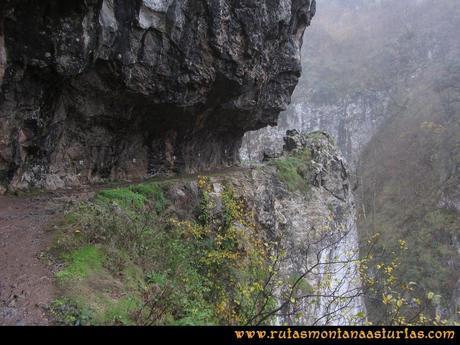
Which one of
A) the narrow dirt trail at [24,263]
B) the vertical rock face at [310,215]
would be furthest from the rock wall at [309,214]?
the narrow dirt trail at [24,263]

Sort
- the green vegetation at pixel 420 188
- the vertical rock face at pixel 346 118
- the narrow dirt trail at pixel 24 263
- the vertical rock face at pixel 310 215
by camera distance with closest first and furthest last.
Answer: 1. the narrow dirt trail at pixel 24 263
2. the vertical rock face at pixel 310 215
3. the green vegetation at pixel 420 188
4. the vertical rock face at pixel 346 118

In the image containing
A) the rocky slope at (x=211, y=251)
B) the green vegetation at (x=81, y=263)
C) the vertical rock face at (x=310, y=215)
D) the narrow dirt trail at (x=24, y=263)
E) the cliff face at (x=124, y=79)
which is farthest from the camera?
the vertical rock face at (x=310, y=215)

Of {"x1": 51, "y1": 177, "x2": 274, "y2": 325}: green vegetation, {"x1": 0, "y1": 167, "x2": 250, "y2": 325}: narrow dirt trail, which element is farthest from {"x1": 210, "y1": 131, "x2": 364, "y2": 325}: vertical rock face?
{"x1": 0, "y1": 167, "x2": 250, "y2": 325}: narrow dirt trail

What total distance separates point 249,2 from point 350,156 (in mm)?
40218

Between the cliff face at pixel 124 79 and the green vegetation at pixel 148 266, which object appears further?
the cliff face at pixel 124 79

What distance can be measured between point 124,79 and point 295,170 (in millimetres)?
11869

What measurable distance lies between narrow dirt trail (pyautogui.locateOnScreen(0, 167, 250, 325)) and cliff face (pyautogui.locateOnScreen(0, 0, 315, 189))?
1.75 metres

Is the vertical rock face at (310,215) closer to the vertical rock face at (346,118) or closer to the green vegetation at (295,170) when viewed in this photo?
the green vegetation at (295,170)

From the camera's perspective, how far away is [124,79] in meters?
12.4

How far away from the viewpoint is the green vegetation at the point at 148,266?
20.0 feet

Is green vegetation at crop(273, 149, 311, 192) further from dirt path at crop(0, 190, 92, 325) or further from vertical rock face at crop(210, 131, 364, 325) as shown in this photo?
dirt path at crop(0, 190, 92, 325)

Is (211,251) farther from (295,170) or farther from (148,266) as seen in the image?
(295,170)

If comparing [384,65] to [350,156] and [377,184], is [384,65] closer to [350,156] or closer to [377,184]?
[350,156]

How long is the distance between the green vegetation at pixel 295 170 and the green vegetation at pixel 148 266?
8450 millimetres
